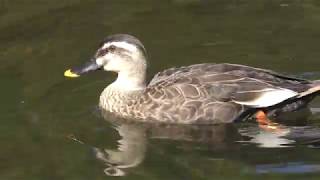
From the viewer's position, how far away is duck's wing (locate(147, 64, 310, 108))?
1023cm

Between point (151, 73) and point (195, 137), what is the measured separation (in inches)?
84.5

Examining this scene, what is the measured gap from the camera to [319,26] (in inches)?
521

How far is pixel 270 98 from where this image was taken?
10.2 meters

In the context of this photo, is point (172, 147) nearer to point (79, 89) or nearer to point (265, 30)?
point (79, 89)

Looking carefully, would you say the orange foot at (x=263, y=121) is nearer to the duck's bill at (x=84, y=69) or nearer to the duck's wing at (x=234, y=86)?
the duck's wing at (x=234, y=86)

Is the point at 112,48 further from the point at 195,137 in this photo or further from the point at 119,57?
the point at 195,137

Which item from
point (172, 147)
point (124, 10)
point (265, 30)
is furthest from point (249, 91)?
point (124, 10)

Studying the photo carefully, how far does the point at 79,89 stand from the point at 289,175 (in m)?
3.51

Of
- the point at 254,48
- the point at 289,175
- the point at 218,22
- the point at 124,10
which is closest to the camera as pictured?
the point at 289,175

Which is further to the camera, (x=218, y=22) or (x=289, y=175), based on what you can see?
(x=218, y=22)

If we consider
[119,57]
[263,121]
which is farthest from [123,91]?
[263,121]

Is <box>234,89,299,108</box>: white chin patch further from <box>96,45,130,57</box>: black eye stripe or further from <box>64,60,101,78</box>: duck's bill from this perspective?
<box>64,60,101,78</box>: duck's bill

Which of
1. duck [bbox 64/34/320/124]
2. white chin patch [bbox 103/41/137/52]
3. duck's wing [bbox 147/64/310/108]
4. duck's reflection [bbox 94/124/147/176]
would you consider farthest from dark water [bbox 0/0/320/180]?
white chin patch [bbox 103/41/137/52]

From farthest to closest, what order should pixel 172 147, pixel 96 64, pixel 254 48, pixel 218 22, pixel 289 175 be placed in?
pixel 218 22 < pixel 254 48 < pixel 96 64 < pixel 172 147 < pixel 289 175
